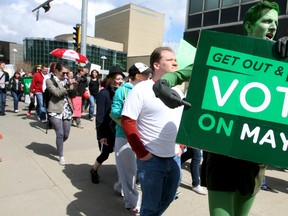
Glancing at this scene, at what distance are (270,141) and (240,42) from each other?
546mm

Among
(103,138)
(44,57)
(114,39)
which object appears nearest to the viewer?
(103,138)

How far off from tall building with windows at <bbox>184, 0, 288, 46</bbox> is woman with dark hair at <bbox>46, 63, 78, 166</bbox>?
11.5m

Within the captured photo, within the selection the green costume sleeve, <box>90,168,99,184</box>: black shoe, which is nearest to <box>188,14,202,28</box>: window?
<box>90,168,99,184</box>: black shoe

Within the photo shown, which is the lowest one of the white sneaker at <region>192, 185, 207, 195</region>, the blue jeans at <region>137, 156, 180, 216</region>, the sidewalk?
the sidewalk

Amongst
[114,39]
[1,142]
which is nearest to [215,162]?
[1,142]

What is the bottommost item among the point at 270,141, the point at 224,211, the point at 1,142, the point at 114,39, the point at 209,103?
the point at 1,142

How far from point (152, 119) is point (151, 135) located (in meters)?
0.12

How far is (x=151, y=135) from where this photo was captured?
2.20 metres

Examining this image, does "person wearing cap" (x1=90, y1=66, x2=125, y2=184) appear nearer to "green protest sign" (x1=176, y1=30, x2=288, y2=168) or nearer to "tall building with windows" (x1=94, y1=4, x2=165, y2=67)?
"green protest sign" (x1=176, y1=30, x2=288, y2=168)

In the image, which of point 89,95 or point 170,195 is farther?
point 89,95

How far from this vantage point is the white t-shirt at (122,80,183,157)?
7.18 ft

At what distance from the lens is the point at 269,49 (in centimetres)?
152

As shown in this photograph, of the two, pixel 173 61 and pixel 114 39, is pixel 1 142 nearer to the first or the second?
pixel 173 61

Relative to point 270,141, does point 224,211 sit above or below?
below
